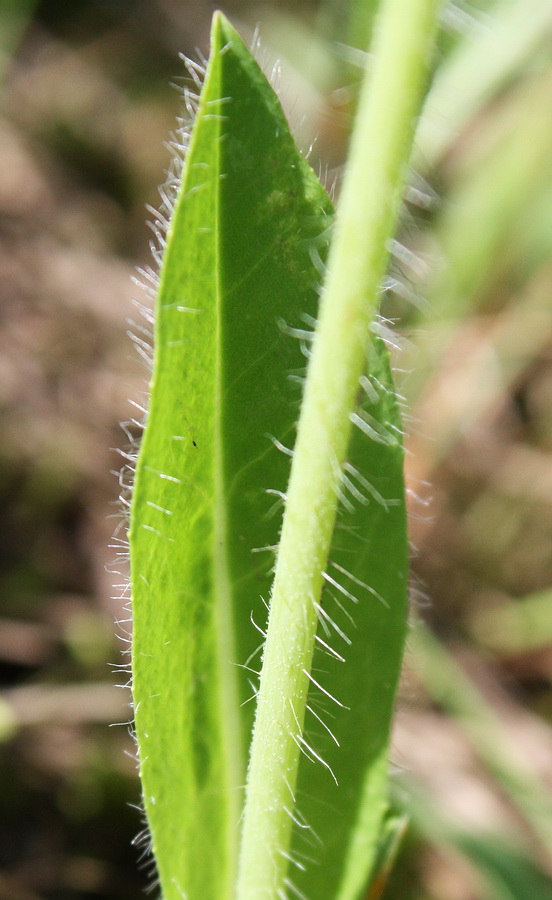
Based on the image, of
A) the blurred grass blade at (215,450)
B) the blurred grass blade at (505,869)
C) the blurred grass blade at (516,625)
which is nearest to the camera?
the blurred grass blade at (215,450)

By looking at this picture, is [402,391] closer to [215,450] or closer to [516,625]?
[215,450]

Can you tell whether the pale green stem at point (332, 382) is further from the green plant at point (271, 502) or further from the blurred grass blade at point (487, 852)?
the blurred grass blade at point (487, 852)

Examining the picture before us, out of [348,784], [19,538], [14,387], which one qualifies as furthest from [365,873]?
[14,387]

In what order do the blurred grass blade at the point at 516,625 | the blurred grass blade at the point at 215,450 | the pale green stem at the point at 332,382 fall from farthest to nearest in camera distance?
the blurred grass blade at the point at 516,625
the blurred grass blade at the point at 215,450
the pale green stem at the point at 332,382

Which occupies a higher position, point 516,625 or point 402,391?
point 402,391

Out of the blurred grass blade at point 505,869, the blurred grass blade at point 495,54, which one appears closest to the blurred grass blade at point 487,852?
the blurred grass blade at point 505,869

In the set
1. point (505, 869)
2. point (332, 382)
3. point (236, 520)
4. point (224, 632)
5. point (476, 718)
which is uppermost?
point (332, 382)

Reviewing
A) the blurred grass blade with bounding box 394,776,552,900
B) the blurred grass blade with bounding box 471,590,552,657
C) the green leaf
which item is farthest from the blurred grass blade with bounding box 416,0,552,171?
the green leaf

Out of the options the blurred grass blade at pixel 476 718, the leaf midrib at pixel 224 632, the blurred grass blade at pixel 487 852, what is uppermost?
the leaf midrib at pixel 224 632

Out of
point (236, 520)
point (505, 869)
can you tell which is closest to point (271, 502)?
point (236, 520)
